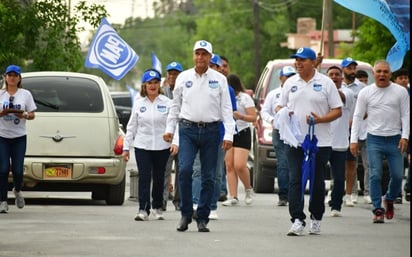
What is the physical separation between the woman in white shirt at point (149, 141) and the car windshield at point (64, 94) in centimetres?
253

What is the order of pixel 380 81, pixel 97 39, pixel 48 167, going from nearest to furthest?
1. pixel 380 81
2. pixel 48 167
3. pixel 97 39

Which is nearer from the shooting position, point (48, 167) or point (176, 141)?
point (176, 141)

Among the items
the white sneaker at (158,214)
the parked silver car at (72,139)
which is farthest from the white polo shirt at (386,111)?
the parked silver car at (72,139)

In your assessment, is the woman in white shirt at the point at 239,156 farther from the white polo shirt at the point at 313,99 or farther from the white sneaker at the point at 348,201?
the white polo shirt at the point at 313,99

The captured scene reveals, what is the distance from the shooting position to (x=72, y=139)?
1839 cm

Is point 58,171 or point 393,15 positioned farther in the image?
point 58,171

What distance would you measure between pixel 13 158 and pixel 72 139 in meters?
1.44

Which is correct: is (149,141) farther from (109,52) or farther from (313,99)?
(109,52)

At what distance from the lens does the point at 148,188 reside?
16.1 metres

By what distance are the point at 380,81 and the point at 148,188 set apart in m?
2.74

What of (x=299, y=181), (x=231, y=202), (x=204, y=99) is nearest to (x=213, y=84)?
(x=204, y=99)

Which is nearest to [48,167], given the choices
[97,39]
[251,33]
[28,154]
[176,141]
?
[28,154]

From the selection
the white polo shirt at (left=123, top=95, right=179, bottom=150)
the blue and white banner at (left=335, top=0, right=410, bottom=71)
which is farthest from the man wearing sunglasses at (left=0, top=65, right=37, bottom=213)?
the blue and white banner at (left=335, top=0, right=410, bottom=71)

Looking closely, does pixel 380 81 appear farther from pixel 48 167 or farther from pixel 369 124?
pixel 48 167
